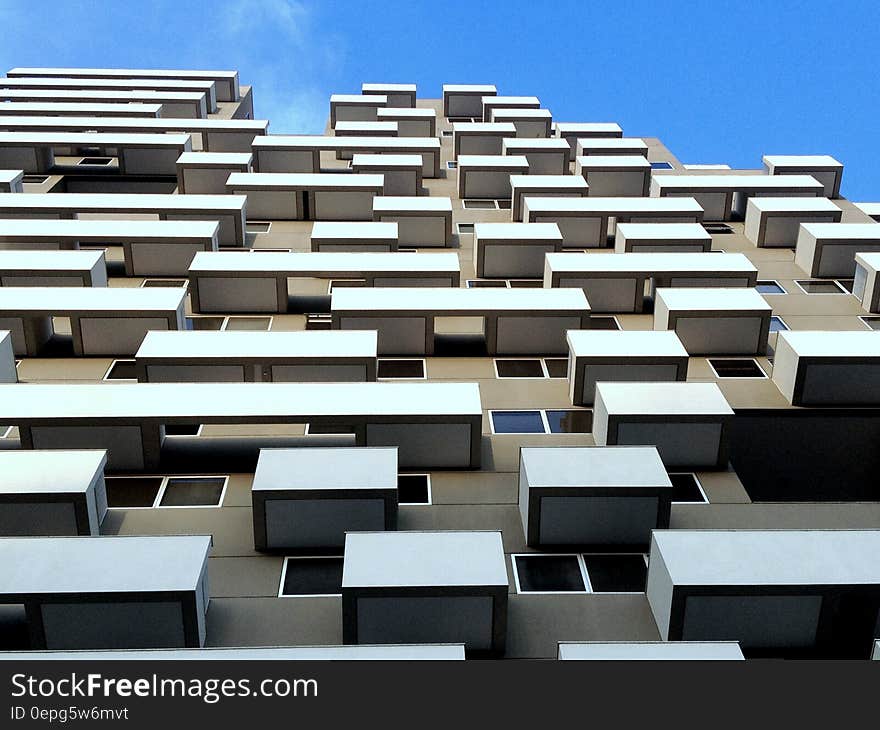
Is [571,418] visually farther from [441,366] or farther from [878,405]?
[878,405]

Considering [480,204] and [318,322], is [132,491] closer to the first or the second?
[318,322]

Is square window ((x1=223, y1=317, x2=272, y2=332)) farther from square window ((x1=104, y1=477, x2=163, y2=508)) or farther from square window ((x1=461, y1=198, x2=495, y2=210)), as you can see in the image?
square window ((x1=461, y1=198, x2=495, y2=210))

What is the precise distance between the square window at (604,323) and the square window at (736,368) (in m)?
4.03

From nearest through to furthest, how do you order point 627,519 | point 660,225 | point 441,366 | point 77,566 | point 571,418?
point 77,566, point 627,519, point 571,418, point 441,366, point 660,225

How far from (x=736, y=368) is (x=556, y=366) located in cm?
587

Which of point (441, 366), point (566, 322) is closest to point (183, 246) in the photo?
point (441, 366)

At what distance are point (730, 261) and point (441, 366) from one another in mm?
12706

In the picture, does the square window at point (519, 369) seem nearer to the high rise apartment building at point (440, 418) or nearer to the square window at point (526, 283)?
the high rise apartment building at point (440, 418)

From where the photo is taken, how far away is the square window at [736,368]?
96.3 feet

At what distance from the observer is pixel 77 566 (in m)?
17.0

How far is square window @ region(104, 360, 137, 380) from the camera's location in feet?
93.7

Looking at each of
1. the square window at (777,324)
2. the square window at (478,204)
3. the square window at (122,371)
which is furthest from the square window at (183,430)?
the square window at (478,204)

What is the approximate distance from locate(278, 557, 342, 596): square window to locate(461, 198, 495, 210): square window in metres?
29.5

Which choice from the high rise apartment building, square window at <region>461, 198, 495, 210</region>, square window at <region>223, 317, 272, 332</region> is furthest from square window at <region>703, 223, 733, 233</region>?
square window at <region>223, 317, 272, 332</region>
